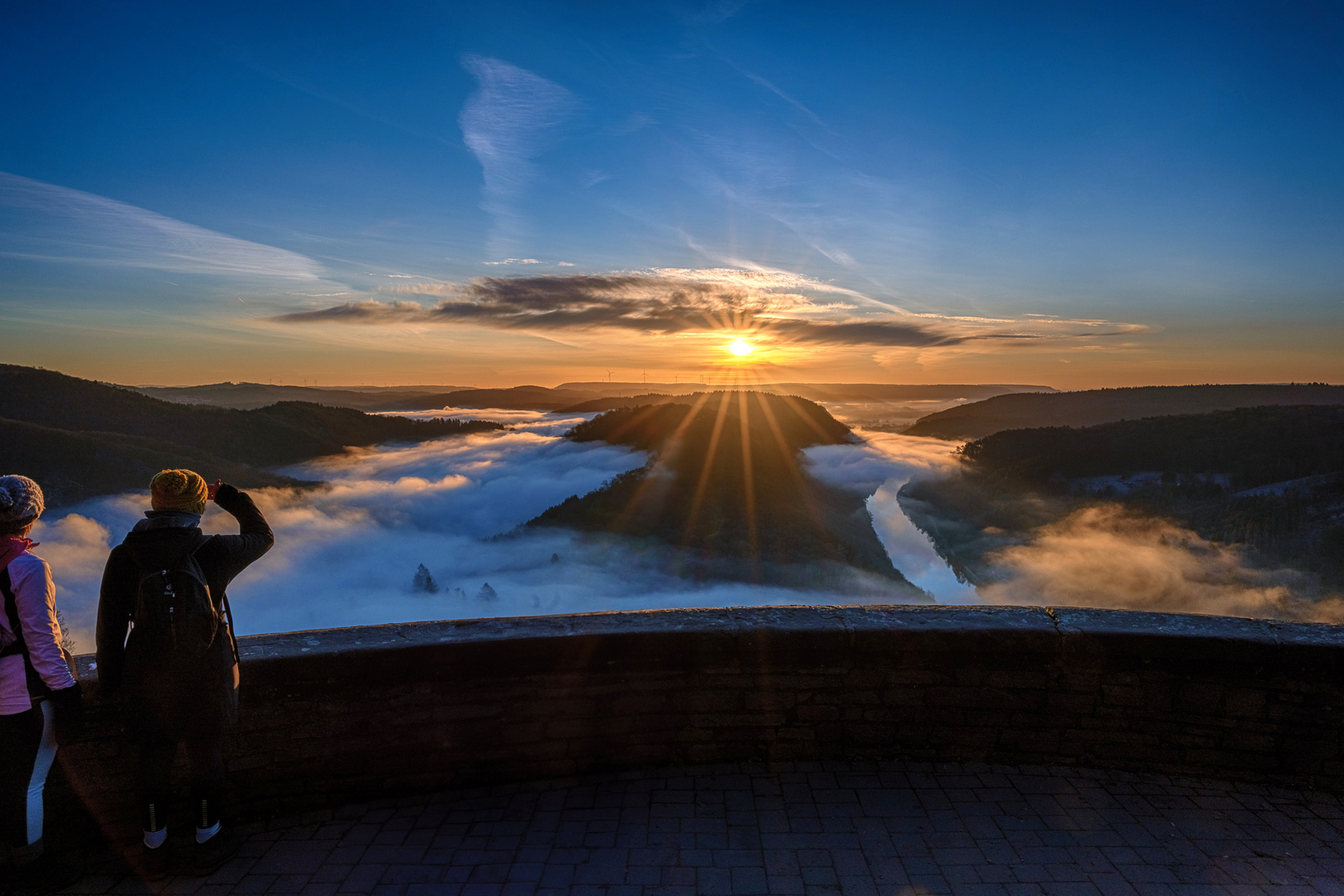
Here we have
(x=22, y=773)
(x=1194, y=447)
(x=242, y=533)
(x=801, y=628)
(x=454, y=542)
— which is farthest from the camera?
(x=454, y=542)

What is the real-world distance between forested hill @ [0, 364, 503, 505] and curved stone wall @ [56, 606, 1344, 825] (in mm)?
84010

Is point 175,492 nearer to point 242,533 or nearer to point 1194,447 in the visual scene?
point 242,533

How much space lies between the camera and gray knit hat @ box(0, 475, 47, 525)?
2.84m

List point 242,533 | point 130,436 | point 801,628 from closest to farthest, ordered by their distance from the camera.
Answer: point 242,533 < point 801,628 < point 130,436

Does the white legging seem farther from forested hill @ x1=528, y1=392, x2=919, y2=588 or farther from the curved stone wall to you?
forested hill @ x1=528, y1=392, x2=919, y2=588

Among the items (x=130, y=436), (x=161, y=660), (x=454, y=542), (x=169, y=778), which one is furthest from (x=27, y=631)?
(x=130, y=436)

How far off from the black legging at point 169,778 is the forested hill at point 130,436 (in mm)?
84030

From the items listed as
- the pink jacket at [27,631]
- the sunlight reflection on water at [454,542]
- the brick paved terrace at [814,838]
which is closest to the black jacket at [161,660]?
the pink jacket at [27,631]

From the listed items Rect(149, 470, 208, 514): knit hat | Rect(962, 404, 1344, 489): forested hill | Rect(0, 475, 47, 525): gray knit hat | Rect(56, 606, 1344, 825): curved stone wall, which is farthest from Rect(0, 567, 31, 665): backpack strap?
Rect(962, 404, 1344, 489): forested hill

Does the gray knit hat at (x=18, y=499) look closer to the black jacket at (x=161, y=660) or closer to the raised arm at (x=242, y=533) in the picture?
the black jacket at (x=161, y=660)

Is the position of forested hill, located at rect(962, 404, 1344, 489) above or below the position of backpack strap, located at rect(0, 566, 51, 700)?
below

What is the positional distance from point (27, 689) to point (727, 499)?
295 feet

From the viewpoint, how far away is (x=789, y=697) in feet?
12.7

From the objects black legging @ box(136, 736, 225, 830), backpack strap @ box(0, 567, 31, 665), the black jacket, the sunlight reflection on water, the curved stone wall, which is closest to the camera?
backpack strap @ box(0, 567, 31, 665)
